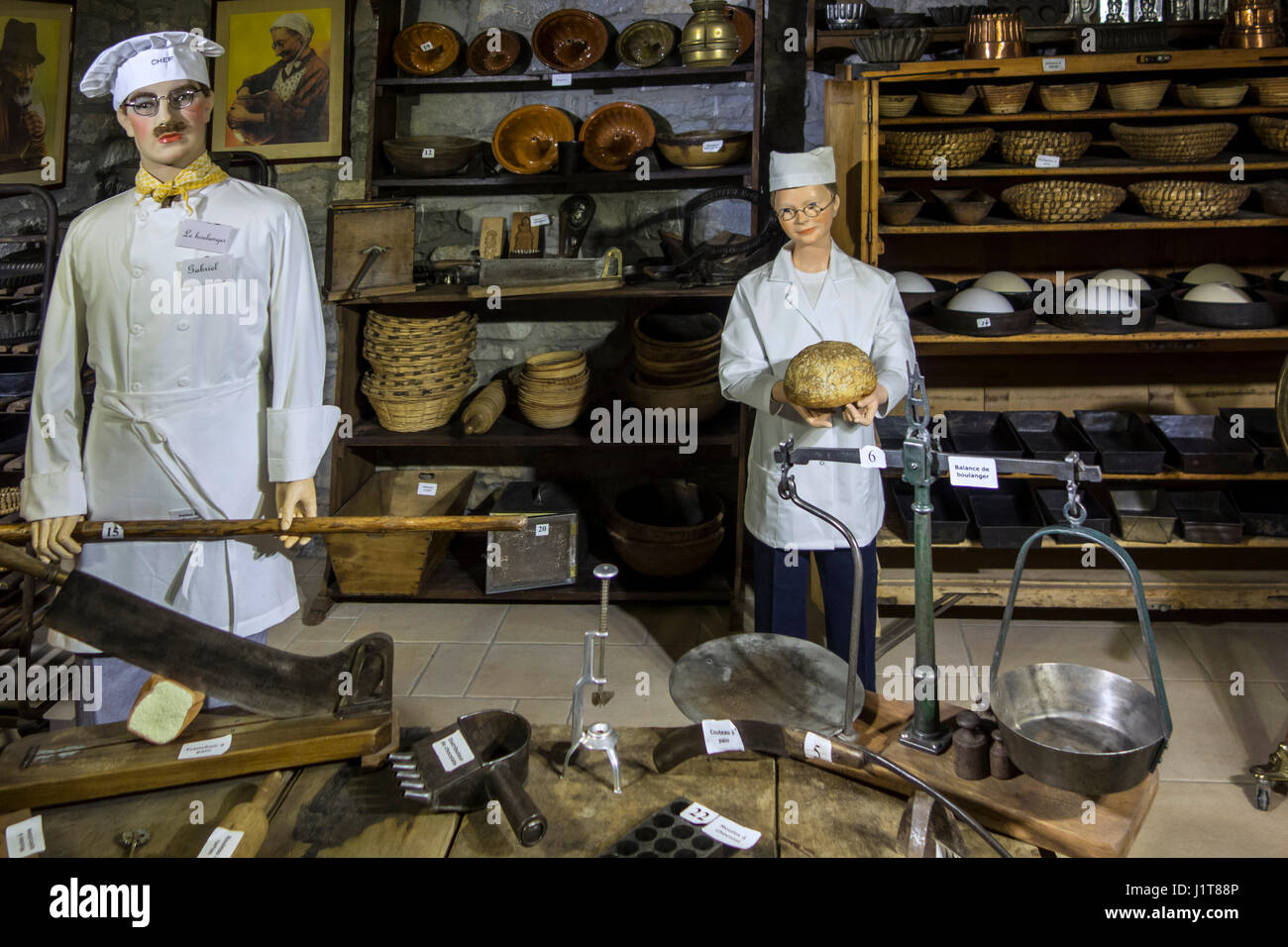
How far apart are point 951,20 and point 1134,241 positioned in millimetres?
1154

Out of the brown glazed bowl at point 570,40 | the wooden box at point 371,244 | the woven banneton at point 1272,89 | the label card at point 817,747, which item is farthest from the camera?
the brown glazed bowl at point 570,40

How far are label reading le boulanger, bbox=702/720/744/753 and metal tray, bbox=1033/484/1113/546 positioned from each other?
2.33m

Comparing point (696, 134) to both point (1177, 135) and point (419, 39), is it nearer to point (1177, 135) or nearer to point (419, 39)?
point (419, 39)

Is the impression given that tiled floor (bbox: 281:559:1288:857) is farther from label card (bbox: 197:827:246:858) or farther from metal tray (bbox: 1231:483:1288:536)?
label card (bbox: 197:827:246:858)

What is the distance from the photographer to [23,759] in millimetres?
1775

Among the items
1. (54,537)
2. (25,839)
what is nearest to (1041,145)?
(54,537)

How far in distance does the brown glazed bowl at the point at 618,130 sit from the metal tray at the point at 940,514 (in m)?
1.77

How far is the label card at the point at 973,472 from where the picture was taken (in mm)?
1736

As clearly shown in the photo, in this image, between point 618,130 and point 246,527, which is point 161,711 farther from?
point 618,130

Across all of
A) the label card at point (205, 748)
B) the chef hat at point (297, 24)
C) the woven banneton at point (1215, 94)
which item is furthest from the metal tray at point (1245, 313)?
the chef hat at point (297, 24)

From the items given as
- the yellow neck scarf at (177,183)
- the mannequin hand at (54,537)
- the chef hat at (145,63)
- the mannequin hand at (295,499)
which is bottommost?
the mannequin hand at (54,537)

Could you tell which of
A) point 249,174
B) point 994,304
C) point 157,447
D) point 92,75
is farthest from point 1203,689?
point 249,174

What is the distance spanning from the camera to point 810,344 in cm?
292

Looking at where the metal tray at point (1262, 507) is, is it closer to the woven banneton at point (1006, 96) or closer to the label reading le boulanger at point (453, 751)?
the woven banneton at point (1006, 96)
